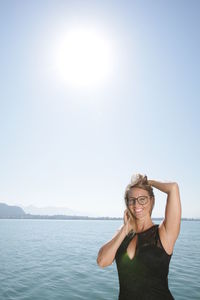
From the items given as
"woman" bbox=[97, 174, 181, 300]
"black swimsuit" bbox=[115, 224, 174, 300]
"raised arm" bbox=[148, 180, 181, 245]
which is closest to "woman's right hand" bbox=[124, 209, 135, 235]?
"woman" bbox=[97, 174, 181, 300]

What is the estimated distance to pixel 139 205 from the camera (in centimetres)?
307

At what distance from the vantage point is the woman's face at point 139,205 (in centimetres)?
307

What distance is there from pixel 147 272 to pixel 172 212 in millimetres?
729

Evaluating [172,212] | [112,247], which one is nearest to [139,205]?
A: [172,212]

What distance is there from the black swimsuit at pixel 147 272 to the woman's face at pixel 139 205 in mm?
347

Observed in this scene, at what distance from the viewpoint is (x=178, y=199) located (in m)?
2.70

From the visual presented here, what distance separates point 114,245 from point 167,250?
2.15 ft

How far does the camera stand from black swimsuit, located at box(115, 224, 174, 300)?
255 centimetres

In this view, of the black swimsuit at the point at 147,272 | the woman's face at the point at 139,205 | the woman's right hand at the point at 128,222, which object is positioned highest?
the woman's face at the point at 139,205

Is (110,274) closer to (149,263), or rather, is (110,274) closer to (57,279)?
(57,279)

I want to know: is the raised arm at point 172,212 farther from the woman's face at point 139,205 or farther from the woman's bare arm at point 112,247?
the woman's bare arm at point 112,247

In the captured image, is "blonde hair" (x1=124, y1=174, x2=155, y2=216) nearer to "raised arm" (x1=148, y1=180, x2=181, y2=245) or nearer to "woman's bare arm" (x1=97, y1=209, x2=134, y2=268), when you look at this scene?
"raised arm" (x1=148, y1=180, x2=181, y2=245)

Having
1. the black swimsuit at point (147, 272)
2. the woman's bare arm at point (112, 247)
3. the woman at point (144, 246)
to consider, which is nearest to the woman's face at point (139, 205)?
the woman at point (144, 246)

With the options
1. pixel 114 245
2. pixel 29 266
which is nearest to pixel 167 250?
pixel 114 245
